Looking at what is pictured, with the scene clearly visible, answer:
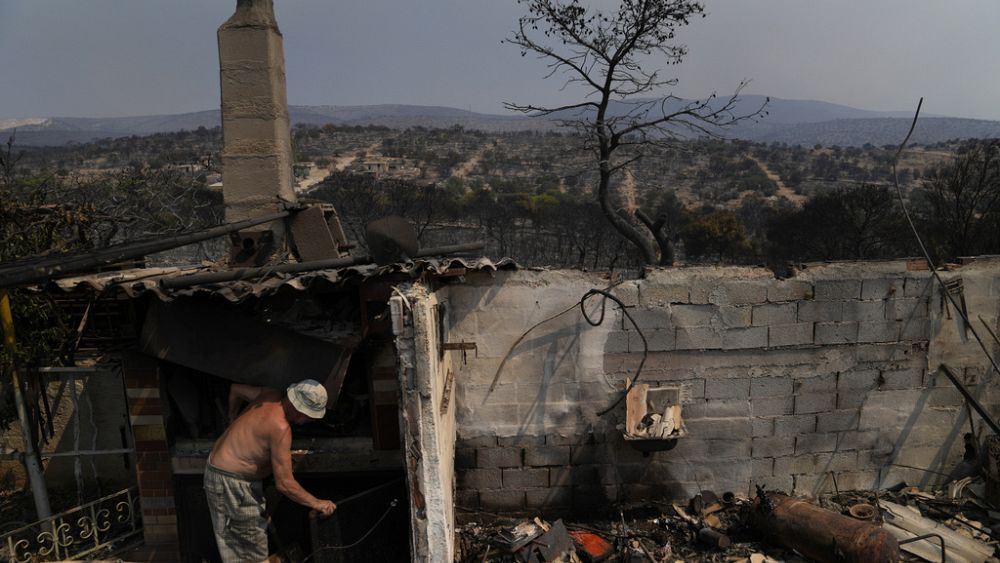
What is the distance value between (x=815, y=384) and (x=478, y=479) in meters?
3.48

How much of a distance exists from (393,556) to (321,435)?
1251 mm

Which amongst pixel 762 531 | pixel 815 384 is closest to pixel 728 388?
pixel 815 384

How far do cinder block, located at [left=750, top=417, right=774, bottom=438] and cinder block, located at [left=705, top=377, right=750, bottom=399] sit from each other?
29 cm

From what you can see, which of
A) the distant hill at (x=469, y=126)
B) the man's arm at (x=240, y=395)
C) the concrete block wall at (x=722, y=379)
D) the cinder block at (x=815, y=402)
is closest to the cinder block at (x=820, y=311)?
the concrete block wall at (x=722, y=379)

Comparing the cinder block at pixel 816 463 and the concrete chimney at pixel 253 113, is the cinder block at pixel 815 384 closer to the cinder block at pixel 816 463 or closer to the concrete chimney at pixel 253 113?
the cinder block at pixel 816 463

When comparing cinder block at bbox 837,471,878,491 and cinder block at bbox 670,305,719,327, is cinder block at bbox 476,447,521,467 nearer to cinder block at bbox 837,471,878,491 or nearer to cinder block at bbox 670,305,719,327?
cinder block at bbox 670,305,719,327

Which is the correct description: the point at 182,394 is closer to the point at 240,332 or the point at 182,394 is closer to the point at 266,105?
the point at 240,332

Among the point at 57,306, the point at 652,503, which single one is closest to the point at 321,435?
the point at 57,306

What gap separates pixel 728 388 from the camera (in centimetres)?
586

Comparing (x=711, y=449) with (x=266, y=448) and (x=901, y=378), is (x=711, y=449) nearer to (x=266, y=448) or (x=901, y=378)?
(x=901, y=378)

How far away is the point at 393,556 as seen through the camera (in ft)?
16.0

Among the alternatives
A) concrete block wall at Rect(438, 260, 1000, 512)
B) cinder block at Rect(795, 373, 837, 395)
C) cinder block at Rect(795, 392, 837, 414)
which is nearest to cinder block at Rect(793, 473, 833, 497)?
concrete block wall at Rect(438, 260, 1000, 512)

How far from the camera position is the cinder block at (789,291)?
5.69 metres

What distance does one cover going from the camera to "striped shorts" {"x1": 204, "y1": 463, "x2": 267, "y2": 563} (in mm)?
4445
